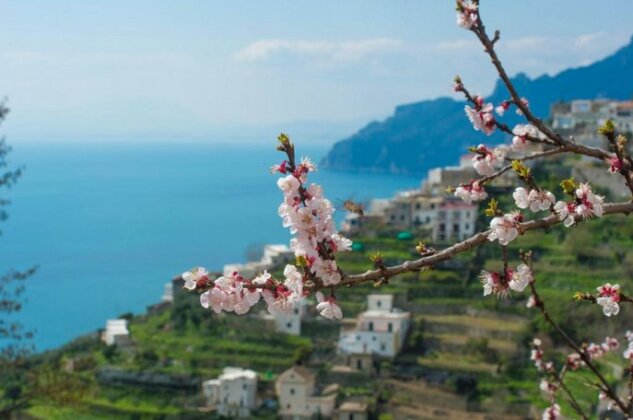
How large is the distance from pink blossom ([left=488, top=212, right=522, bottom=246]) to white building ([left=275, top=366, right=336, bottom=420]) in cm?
2047

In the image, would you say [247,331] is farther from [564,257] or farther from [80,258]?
[80,258]

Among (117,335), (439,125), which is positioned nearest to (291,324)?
(117,335)

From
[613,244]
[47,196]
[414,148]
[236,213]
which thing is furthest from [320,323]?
[414,148]

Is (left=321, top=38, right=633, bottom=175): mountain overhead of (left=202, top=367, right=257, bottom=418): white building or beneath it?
overhead

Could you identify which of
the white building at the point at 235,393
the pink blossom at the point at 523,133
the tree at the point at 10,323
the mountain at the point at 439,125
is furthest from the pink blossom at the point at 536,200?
the mountain at the point at 439,125

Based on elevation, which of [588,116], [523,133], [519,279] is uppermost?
[588,116]

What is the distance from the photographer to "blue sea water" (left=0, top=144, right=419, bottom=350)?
50312 millimetres

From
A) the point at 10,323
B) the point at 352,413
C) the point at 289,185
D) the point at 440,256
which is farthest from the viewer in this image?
the point at 352,413

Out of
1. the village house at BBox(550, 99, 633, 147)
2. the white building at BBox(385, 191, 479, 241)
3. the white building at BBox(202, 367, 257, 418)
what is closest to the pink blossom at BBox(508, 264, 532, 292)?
the white building at BBox(202, 367, 257, 418)

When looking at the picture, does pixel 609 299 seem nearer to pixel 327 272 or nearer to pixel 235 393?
pixel 327 272

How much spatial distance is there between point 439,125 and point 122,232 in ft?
237

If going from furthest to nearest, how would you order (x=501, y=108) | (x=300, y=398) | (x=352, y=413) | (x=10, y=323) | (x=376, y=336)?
(x=376, y=336)
(x=300, y=398)
(x=352, y=413)
(x=10, y=323)
(x=501, y=108)

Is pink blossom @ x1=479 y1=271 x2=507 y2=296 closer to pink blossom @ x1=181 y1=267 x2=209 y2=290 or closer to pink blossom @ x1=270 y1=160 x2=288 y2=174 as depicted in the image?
pink blossom @ x1=270 y1=160 x2=288 y2=174

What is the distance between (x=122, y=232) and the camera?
74438 mm
